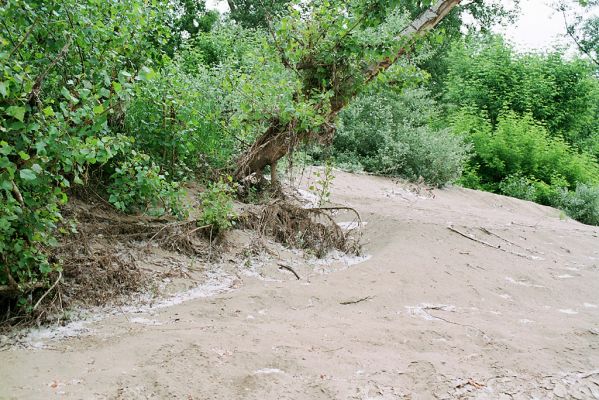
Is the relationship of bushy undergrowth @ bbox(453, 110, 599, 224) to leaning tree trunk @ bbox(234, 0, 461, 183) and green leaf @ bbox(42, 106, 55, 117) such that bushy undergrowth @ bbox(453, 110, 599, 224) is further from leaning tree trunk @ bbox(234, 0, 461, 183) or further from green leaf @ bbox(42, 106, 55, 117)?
green leaf @ bbox(42, 106, 55, 117)

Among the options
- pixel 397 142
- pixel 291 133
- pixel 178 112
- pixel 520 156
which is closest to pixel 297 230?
pixel 291 133

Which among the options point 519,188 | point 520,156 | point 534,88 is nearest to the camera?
point 519,188

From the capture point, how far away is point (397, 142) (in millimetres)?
12008

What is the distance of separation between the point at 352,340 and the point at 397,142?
921 cm

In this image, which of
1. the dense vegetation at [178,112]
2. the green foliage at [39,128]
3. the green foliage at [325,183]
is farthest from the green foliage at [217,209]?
the green foliage at [39,128]

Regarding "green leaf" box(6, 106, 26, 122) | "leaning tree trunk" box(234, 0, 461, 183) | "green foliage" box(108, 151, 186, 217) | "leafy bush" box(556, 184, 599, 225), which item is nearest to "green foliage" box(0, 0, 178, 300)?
"green leaf" box(6, 106, 26, 122)

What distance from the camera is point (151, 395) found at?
8.15 feet

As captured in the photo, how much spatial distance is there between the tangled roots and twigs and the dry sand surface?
1.07 feet

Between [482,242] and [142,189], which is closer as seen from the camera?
[142,189]

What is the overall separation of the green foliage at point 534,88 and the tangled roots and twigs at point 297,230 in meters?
13.4

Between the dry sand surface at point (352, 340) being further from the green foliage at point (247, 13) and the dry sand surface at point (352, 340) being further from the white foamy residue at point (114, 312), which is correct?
the green foliage at point (247, 13)

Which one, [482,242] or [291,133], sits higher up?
[291,133]

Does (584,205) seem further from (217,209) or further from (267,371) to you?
(267,371)

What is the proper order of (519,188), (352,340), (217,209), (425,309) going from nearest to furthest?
(352,340) < (425,309) < (217,209) < (519,188)
